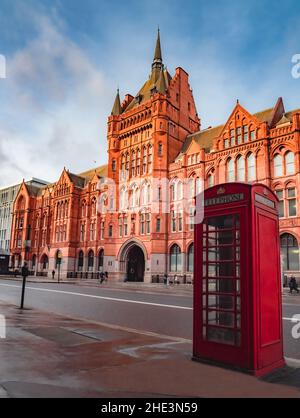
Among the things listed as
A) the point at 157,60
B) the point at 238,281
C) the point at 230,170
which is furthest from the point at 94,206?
the point at 238,281

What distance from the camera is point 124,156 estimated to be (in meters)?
50.1

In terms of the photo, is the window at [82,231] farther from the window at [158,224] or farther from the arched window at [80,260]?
the window at [158,224]

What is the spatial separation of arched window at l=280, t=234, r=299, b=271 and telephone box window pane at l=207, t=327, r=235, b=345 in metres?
27.8

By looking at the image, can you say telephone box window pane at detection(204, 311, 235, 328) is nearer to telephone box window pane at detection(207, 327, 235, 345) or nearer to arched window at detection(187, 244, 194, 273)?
telephone box window pane at detection(207, 327, 235, 345)

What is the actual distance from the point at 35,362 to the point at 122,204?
4311cm

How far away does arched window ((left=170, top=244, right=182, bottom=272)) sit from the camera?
135ft

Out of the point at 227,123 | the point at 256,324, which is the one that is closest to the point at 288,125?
the point at 227,123

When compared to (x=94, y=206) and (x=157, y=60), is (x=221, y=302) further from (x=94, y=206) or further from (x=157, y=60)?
(x=157, y=60)

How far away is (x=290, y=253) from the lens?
31.8 m

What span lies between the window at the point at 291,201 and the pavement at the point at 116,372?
2781 cm

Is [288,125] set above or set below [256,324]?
above

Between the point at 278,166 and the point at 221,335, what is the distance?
31577mm

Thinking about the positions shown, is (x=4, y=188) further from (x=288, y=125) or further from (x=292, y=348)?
(x=292, y=348)

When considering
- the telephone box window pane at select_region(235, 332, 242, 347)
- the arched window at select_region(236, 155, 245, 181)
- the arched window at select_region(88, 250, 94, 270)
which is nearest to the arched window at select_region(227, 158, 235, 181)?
the arched window at select_region(236, 155, 245, 181)
